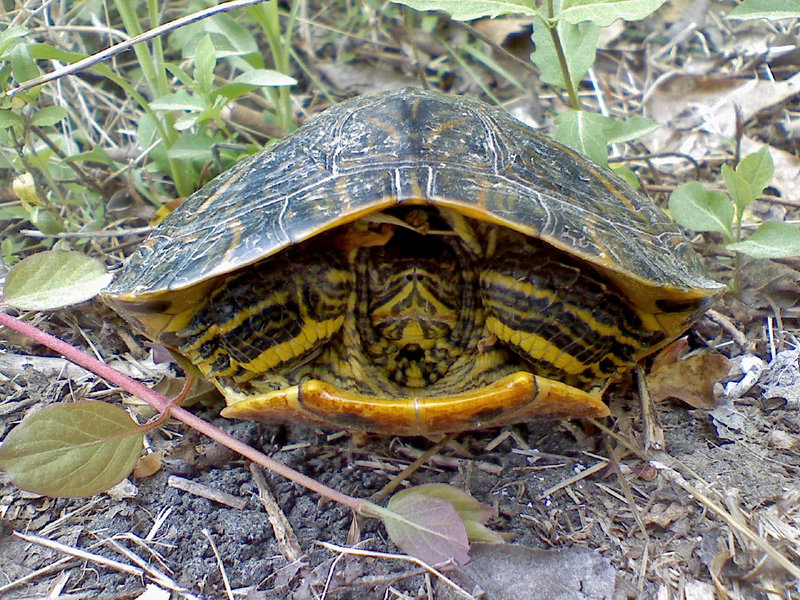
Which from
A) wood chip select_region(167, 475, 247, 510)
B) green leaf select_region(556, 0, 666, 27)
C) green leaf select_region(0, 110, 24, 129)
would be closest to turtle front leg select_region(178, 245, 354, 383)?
wood chip select_region(167, 475, 247, 510)

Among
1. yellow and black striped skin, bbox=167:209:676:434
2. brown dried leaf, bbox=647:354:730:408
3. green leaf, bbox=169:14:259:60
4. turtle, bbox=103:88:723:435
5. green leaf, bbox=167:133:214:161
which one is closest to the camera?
turtle, bbox=103:88:723:435

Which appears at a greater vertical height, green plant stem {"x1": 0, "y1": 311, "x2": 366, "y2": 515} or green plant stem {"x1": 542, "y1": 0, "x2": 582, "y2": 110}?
green plant stem {"x1": 542, "y1": 0, "x2": 582, "y2": 110}

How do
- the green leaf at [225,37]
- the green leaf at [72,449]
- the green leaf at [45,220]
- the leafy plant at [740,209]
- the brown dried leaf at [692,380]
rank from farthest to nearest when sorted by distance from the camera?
1. the green leaf at [225,37]
2. the green leaf at [45,220]
3. the leafy plant at [740,209]
4. the brown dried leaf at [692,380]
5. the green leaf at [72,449]

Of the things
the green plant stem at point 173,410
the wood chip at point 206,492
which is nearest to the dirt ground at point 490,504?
the wood chip at point 206,492

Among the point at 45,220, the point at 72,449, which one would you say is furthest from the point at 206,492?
the point at 45,220

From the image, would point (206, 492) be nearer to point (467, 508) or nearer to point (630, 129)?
point (467, 508)

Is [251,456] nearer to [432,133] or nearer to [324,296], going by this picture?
[324,296]

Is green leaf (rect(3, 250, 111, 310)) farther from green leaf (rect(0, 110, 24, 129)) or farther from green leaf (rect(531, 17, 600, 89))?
green leaf (rect(531, 17, 600, 89))

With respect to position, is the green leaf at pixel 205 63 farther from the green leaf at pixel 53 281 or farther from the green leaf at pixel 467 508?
the green leaf at pixel 467 508
